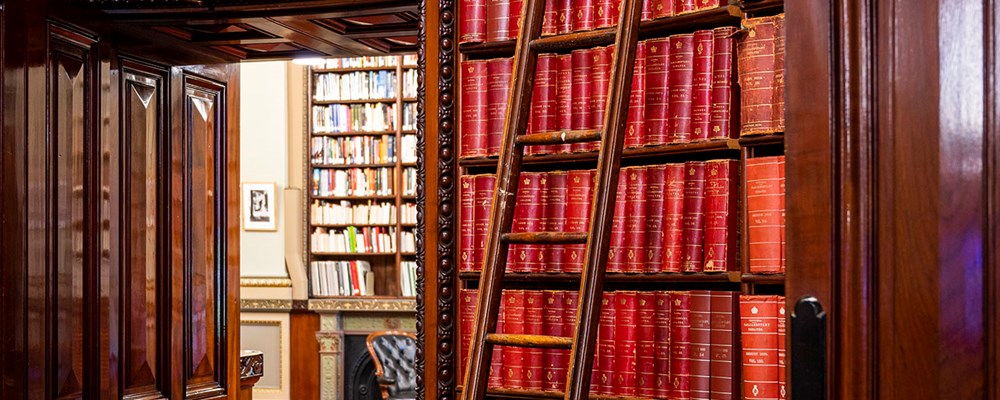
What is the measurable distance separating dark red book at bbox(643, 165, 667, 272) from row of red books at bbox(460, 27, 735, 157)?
80 mm

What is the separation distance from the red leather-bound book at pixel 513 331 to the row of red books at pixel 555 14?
0.70m

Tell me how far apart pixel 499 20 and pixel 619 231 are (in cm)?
69

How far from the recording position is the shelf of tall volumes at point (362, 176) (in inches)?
327

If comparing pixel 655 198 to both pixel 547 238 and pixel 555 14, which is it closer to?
pixel 547 238

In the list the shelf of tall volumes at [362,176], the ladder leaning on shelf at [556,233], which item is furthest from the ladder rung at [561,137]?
the shelf of tall volumes at [362,176]

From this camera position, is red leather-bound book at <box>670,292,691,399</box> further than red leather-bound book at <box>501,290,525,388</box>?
No

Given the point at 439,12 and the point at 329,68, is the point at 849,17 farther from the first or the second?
the point at 329,68

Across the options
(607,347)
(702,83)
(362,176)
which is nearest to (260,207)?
(362,176)

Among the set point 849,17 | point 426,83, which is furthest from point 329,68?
point 849,17

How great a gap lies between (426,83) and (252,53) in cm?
160

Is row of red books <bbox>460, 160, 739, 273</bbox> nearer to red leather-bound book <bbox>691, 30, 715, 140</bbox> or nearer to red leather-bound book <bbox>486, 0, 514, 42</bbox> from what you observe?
red leather-bound book <bbox>691, 30, 715, 140</bbox>

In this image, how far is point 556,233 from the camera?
8.38 feet

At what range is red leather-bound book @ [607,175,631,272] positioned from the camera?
284 centimetres

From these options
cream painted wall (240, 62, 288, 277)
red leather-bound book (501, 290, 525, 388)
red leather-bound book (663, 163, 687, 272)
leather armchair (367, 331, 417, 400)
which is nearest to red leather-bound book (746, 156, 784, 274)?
red leather-bound book (663, 163, 687, 272)
